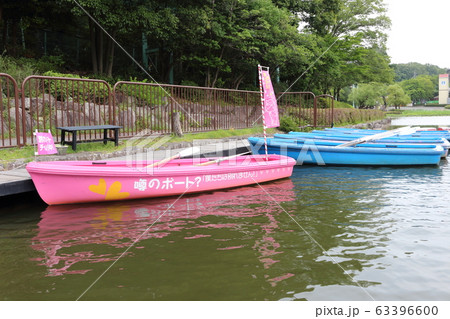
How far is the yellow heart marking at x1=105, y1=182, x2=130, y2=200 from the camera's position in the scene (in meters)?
7.75

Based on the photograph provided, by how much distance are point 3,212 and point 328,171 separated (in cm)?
896

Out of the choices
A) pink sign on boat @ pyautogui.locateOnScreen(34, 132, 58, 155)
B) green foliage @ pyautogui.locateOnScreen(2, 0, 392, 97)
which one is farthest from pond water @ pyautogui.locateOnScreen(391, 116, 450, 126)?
pink sign on boat @ pyautogui.locateOnScreen(34, 132, 58, 155)

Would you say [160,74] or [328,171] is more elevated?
[160,74]

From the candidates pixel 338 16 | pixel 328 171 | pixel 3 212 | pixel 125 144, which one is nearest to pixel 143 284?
pixel 3 212

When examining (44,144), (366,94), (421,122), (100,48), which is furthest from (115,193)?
(366,94)

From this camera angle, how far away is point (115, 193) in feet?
25.7

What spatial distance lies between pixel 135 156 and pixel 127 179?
2712 millimetres

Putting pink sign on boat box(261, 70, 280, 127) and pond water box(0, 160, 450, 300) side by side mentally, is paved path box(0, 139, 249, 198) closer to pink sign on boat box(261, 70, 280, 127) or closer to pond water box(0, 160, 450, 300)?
pond water box(0, 160, 450, 300)

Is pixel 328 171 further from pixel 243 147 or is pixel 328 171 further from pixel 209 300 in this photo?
pixel 209 300

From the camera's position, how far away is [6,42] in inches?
743

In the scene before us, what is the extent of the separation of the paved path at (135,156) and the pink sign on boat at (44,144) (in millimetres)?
225

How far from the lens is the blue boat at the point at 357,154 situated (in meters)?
13.2

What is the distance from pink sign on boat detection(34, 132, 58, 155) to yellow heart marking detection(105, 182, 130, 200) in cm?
193

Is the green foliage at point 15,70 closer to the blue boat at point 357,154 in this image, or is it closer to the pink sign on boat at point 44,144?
the pink sign on boat at point 44,144
